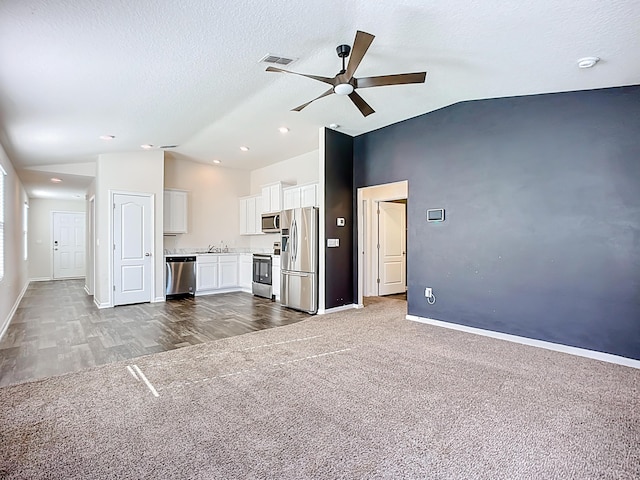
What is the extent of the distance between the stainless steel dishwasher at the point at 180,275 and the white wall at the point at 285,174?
1.66m

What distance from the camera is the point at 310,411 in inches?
92.7

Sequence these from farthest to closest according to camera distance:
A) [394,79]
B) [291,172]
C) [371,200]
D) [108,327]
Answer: [291,172] < [371,200] < [108,327] < [394,79]

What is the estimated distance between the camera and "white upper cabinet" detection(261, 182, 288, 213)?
679 centimetres

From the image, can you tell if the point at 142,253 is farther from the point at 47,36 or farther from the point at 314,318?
the point at 47,36

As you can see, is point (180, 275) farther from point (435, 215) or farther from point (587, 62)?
point (587, 62)

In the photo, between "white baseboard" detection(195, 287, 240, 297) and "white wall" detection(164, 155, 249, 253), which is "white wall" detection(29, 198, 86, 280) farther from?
"white baseboard" detection(195, 287, 240, 297)

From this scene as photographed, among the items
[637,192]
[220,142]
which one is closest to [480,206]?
[637,192]

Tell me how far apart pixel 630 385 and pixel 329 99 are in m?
4.15

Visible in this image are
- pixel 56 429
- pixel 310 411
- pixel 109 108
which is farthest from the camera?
pixel 109 108

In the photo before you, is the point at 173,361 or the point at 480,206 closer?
the point at 173,361

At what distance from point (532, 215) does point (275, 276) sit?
4455 millimetres

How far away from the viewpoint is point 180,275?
6.91 meters

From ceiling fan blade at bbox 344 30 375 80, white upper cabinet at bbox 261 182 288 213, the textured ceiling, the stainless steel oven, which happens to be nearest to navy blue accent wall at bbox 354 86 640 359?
the textured ceiling

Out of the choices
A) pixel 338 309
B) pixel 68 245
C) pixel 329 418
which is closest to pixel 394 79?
pixel 329 418
